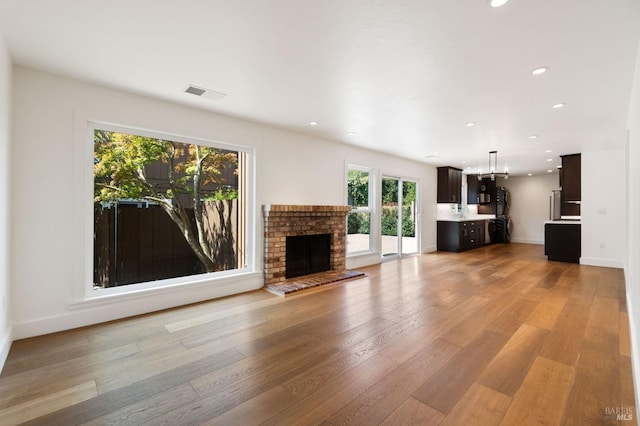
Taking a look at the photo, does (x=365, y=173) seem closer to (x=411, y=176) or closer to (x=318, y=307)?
(x=411, y=176)

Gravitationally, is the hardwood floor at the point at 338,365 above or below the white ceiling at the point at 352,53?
below

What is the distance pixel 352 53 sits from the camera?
2.29 meters

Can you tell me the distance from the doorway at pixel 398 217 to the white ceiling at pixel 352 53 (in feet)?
9.77

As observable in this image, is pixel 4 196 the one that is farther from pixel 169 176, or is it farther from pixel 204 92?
pixel 204 92

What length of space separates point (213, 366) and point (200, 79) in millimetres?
2545

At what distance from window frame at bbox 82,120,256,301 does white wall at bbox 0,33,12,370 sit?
0.53m

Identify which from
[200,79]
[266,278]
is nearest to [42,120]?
[200,79]

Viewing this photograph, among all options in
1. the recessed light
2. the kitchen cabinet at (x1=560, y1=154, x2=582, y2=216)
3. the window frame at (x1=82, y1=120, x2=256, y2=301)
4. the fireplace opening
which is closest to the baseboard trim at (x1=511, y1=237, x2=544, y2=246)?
Answer: the kitchen cabinet at (x1=560, y1=154, x2=582, y2=216)

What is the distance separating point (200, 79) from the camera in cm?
279

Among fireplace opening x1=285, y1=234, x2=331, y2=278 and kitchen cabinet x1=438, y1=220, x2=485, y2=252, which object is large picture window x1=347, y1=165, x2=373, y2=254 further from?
kitchen cabinet x1=438, y1=220, x2=485, y2=252

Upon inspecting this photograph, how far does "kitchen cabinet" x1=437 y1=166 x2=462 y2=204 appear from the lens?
8031 millimetres

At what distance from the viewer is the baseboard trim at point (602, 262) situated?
5.65 m

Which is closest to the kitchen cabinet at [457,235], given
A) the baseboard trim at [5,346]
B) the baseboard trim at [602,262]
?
the baseboard trim at [602,262]

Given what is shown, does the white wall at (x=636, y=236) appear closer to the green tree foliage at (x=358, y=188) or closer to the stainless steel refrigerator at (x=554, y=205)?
the green tree foliage at (x=358, y=188)
